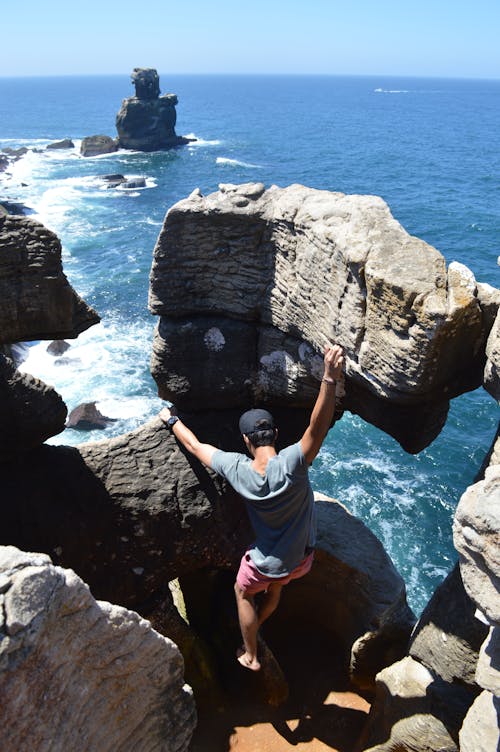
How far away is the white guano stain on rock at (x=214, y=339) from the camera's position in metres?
→ 8.55

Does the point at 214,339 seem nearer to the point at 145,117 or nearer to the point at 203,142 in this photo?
the point at 145,117

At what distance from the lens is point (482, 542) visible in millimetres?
4141

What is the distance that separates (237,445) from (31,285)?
10.4 ft

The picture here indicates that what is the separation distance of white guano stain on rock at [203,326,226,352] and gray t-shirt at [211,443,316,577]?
7.59 ft

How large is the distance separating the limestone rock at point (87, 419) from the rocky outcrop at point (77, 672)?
20485 millimetres

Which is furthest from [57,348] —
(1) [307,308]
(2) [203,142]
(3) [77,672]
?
(2) [203,142]

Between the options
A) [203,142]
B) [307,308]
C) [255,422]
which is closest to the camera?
[255,422]

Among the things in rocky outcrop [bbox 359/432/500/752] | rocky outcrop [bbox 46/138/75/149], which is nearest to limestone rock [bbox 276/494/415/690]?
rocky outcrop [bbox 359/432/500/752]

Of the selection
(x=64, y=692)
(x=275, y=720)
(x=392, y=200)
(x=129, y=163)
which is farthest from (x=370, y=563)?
(x=129, y=163)

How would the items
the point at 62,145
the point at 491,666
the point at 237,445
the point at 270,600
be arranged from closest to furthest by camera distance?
the point at 491,666 → the point at 270,600 → the point at 237,445 → the point at 62,145

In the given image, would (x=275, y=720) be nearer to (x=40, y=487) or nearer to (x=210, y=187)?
(x=40, y=487)

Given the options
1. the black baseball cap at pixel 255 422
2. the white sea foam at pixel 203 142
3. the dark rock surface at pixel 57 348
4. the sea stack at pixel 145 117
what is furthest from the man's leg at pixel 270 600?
the white sea foam at pixel 203 142

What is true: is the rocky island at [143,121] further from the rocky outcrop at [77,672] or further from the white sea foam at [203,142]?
the rocky outcrop at [77,672]

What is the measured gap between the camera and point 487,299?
20.3ft
